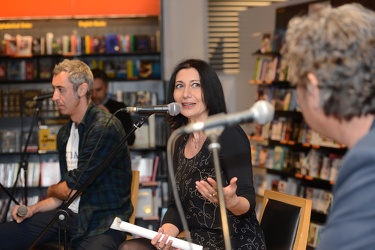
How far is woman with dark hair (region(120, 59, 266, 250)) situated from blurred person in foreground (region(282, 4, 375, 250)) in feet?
3.63

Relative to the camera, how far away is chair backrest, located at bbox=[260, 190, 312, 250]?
2932mm

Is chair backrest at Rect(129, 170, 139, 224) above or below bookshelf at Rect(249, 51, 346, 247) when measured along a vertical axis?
above

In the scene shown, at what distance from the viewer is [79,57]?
7.71 m

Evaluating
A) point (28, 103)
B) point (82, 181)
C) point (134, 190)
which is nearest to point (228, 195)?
point (82, 181)

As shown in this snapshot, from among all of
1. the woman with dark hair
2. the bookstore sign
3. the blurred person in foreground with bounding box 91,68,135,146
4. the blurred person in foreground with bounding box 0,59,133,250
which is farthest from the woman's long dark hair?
the bookstore sign

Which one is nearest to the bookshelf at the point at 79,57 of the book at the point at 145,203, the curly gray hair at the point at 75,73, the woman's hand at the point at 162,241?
the book at the point at 145,203

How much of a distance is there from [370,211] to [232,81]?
8.43 meters

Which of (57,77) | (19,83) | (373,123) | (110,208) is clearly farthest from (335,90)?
(19,83)

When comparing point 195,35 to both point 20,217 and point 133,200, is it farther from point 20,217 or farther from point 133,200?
point 20,217

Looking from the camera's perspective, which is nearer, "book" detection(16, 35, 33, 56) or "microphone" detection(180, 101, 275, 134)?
"microphone" detection(180, 101, 275, 134)

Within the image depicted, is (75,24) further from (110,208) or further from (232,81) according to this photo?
(110,208)

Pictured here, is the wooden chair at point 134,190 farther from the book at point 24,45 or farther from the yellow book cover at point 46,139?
the book at point 24,45

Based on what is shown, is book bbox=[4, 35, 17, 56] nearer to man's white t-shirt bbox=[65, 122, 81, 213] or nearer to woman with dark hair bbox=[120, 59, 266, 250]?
man's white t-shirt bbox=[65, 122, 81, 213]

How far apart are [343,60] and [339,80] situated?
0.04 m
